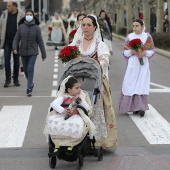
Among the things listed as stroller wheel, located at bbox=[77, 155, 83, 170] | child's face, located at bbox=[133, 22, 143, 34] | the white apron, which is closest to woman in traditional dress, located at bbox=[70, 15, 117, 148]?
stroller wheel, located at bbox=[77, 155, 83, 170]

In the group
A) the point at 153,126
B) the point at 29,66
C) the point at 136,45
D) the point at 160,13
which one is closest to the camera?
the point at 153,126

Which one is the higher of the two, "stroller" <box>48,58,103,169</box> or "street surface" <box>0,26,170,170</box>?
"stroller" <box>48,58,103,169</box>

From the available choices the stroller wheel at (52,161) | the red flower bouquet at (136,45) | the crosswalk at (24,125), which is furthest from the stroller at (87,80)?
the red flower bouquet at (136,45)

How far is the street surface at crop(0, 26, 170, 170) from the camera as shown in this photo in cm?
775

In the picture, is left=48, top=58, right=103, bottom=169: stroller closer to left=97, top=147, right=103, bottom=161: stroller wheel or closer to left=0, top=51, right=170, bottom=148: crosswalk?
left=97, top=147, right=103, bottom=161: stroller wheel

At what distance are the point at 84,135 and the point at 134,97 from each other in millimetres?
4267

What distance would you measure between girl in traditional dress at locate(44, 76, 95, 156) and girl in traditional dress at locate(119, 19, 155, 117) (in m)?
3.88

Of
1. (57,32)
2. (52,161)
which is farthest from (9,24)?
(57,32)

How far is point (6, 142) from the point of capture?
9.05 metres

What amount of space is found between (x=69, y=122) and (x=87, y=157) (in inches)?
36.6

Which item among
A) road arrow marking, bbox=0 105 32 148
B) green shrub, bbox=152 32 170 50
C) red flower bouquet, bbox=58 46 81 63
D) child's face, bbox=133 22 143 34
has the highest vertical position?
child's face, bbox=133 22 143 34

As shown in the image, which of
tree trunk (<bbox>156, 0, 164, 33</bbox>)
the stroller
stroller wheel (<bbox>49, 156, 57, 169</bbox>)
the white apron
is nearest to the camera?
stroller wheel (<bbox>49, 156, 57, 169</bbox>)

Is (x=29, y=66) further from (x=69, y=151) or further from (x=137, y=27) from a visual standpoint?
(x=69, y=151)

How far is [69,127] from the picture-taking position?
723 centimetres
